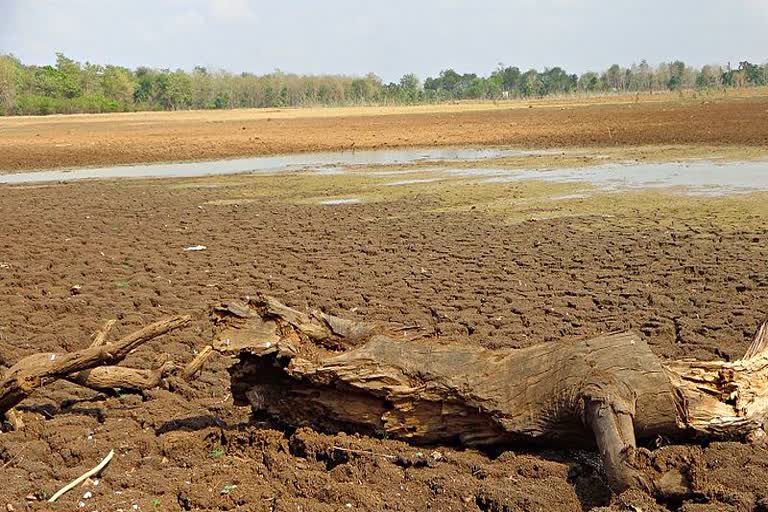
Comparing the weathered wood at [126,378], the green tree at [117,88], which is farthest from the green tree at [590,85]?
the weathered wood at [126,378]

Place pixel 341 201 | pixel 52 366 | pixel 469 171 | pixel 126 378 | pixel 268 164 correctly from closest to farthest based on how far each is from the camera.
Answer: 1. pixel 52 366
2. pixel 126 378
3. pixel 341 201
4. pixel 469 171
5. pixel 268 164

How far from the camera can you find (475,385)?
15.6 feet

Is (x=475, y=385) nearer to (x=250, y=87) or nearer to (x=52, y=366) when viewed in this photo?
(x=52, y=366)

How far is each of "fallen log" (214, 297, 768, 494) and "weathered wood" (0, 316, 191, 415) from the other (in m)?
0.85

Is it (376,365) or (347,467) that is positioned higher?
→ (376,365)

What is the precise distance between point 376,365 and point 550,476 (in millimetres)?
1124

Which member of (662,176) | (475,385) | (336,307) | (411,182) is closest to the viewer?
(475,385)

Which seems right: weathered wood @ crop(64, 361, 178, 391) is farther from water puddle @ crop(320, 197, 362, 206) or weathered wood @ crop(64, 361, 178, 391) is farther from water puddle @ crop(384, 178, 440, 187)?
water puddle @ crop(384, 178, 440, 187)

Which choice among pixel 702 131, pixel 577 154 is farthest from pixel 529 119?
pixel 577 154

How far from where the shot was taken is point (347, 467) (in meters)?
4.60

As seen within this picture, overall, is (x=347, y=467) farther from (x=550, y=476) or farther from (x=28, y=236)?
(x=28, y=236)

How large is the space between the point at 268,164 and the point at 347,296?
738 inches

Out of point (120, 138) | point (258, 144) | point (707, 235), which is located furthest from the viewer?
point (120, 138)

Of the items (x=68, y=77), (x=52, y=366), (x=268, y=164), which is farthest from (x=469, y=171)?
(x=68, y=77)
